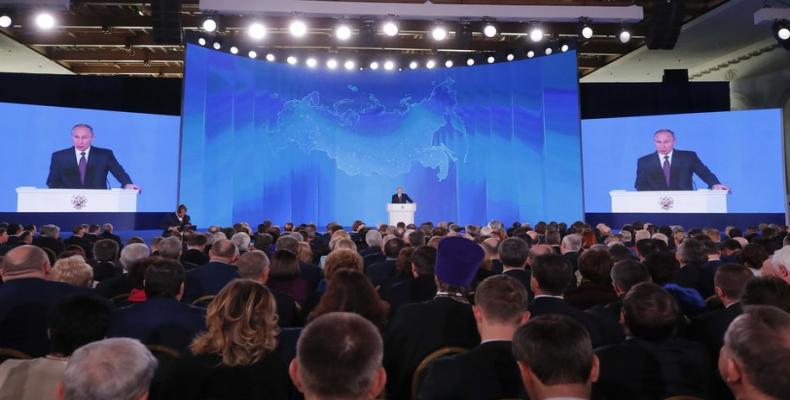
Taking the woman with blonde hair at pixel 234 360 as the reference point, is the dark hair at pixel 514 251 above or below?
above

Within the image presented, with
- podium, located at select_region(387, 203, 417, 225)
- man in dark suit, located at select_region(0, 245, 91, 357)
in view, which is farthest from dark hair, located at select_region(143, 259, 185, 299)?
podium, located at select_region(387, 203, 417, 225)

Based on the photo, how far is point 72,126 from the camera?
12.1 metres

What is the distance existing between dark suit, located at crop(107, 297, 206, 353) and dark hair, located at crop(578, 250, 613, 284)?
2.39 m

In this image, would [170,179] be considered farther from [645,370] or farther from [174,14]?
[645,370]

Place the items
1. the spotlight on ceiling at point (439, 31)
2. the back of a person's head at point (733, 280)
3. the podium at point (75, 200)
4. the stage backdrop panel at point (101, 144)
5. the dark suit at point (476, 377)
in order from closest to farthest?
the dark suit at point (476, 377), the back of a person's head at point (733, 280), the spotlight on ceiling at point (439, 31), the podium at point (75, 200), the stage backdrop panel at point (101, 144)

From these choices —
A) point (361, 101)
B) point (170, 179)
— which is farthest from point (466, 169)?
point (170, 179)

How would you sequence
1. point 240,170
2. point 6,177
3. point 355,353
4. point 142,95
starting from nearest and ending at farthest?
point 355,353
point 6,177
point 240,170
point 142,95

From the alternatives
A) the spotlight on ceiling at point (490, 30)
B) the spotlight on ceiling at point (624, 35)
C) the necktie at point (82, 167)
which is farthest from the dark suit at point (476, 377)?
the necktie at point (82, 167)

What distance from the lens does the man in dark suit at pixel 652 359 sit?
215 centimetres

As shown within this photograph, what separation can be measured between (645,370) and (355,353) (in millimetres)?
1364

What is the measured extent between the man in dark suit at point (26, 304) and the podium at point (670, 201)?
12.8 metres

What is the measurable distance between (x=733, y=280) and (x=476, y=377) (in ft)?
5.98

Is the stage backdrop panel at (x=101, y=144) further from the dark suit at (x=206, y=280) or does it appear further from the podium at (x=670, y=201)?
the podium at (x=670, y=201)

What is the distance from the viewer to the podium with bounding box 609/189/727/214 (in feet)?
41.4
